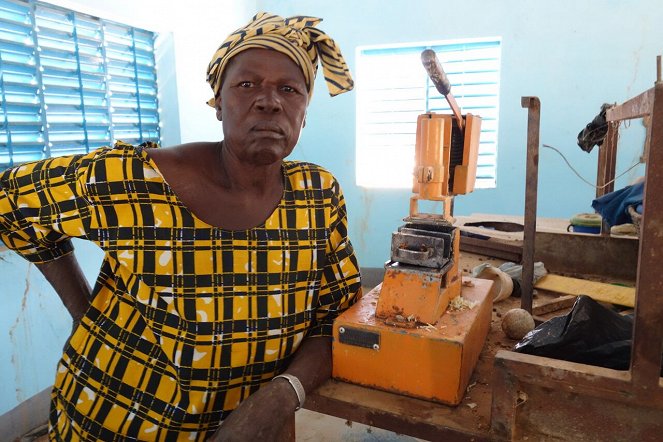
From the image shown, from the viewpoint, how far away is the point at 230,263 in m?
1.14

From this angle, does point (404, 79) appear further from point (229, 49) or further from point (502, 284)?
point (229, 49)

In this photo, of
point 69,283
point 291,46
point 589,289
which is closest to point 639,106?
point 291,46

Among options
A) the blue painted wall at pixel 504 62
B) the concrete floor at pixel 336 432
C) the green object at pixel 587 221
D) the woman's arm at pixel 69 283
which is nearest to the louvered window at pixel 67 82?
the blue painted wall at pixel 504 62

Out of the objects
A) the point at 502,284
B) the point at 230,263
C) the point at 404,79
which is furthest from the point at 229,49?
the point at 404,79

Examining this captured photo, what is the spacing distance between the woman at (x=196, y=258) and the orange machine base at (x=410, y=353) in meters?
0.08

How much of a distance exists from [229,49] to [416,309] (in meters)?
0.80

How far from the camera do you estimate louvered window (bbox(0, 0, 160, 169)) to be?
8.32ft

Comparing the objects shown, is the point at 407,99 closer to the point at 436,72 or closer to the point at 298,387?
the point at 436,72

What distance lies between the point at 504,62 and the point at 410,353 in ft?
11.8

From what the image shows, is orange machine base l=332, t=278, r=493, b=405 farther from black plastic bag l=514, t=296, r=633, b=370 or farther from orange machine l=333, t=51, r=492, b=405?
black plastic bag l=514, t=296, r=633, b=370

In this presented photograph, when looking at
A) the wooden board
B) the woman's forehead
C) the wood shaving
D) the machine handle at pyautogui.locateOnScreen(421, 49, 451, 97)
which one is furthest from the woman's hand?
the wooden board

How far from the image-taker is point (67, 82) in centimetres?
288

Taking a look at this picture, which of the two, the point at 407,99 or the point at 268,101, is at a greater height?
the point at 407,99

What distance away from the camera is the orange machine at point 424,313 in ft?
3.53
